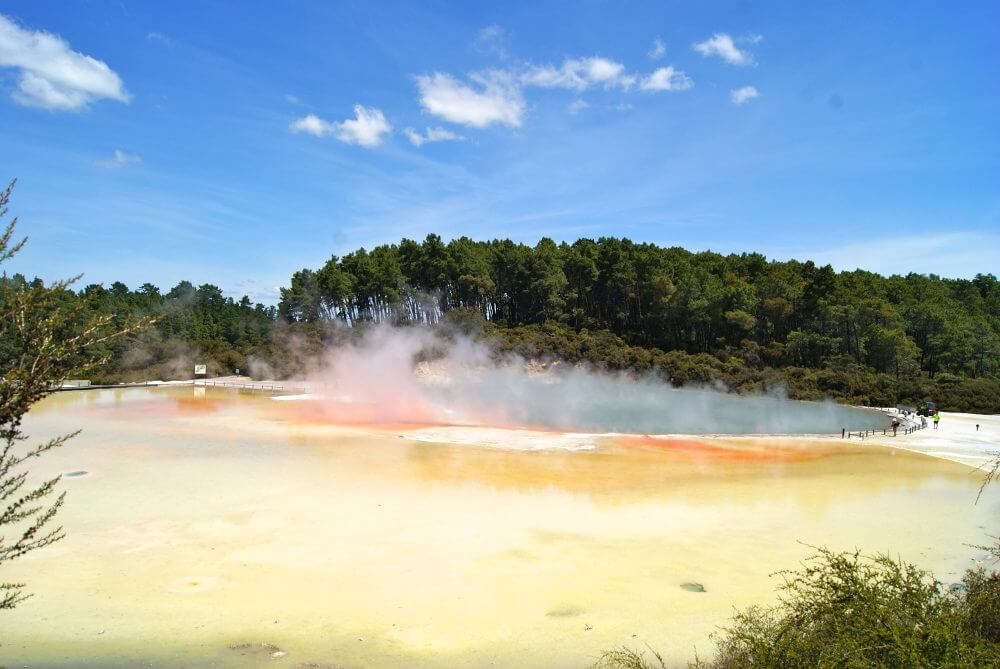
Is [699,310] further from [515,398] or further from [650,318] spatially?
[515,398]

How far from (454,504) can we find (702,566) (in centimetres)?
649

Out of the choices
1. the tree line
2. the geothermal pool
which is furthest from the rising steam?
the geothermal pool

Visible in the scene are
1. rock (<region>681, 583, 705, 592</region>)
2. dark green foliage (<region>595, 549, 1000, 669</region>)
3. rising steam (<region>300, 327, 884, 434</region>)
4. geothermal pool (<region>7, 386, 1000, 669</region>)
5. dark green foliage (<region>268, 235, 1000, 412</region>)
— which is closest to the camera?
dark green foliage (<region>595, 549, 1000, 669</region>)

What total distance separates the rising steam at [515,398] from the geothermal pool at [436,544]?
8345 mm

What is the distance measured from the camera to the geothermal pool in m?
8.84

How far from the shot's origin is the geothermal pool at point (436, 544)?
8836 mm

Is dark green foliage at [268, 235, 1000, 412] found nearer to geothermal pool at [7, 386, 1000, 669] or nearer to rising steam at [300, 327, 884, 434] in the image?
rising steam at [300, 327, 884, 434]

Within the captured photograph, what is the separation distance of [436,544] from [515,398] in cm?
3162

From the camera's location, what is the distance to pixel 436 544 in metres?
12.8

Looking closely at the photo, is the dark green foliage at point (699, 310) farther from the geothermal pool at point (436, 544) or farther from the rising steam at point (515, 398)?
the geothermal pool at point (436, 544)

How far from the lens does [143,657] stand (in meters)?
8.16

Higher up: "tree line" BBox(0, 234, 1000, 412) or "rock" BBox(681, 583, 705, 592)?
"tree line" BBox(0, 234, 1000, 412)

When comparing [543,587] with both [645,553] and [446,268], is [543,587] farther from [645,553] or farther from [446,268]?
[446,268]

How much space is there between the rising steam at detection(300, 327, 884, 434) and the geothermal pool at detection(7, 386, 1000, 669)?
8.35 metres
